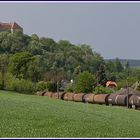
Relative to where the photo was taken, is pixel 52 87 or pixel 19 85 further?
pixel 52 87

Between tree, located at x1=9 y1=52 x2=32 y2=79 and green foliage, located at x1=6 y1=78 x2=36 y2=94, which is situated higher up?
tree, located at x1=9 y1=52 x2=32 y2=79

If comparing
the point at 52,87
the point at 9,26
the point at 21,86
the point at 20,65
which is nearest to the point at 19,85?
the point at 21,86

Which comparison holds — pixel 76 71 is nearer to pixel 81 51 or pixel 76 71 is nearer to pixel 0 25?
pixel 81 51

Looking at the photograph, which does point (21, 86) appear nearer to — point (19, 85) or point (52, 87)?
point (19, 85)

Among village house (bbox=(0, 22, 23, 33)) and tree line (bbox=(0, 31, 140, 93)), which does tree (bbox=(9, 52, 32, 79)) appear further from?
village house (bbox=(0, 22, 23, 33))

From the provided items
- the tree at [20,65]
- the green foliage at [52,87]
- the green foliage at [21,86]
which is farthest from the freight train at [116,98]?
the tree at [20,65]

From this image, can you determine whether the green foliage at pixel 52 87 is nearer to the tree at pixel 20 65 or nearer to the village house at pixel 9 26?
the tree at pixel 20 65

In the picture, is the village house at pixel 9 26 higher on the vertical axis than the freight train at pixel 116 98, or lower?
higher

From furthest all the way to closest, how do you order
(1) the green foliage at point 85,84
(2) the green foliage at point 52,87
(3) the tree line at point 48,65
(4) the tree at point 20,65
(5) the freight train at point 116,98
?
(4) the tree at point 20,65
(2) the green foliage at point 52,87
(3) the tree line at point 48,65
(1) the green foliage at point 85,84
(5) the freight train at point 116,98

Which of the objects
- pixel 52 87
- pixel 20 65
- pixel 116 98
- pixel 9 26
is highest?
pixel 9 26

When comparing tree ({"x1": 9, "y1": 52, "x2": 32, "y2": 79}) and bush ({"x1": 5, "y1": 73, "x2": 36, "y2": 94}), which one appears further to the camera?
tree ({"x1": 9, "y1": 52, "x2": 32, "y2": 79})

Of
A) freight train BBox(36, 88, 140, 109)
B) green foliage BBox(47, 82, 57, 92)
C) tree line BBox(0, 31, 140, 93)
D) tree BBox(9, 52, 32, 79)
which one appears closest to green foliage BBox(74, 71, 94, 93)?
tree line BBox(0, 31, 140, 93)

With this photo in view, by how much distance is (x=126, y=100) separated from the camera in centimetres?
3612

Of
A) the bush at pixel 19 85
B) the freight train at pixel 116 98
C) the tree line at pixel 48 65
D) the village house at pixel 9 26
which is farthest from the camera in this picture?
the village house at pixel 9 26
